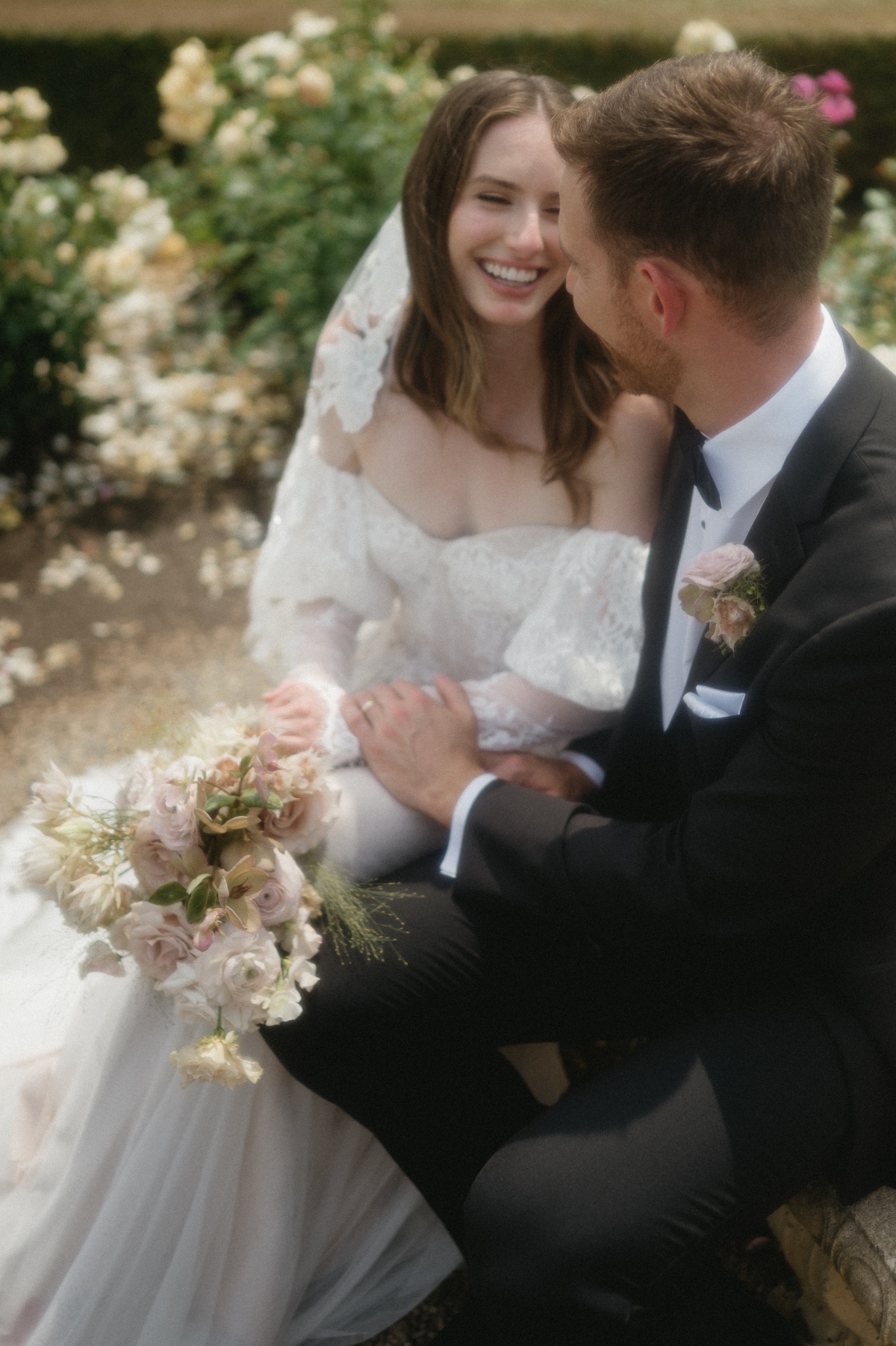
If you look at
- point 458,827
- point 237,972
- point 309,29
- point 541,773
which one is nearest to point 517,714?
point 541,773

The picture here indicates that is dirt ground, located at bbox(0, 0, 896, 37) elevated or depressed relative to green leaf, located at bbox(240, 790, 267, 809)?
elevated

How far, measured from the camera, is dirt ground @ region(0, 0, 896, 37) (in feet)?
24.0

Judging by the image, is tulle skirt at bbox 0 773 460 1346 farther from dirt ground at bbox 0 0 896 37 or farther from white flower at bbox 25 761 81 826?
dirt ground at bbox 0 0 896 37

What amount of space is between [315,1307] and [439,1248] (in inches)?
9.8

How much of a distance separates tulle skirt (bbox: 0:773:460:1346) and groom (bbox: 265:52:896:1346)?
172 millimetres

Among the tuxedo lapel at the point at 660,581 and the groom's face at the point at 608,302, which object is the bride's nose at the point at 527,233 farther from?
the tuxedo lapel at the point at 660,581

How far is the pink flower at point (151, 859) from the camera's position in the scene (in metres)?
1.72

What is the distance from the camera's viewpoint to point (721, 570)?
1733 millimetres

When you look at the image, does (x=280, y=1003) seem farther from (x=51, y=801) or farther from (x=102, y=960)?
(x=51, y=801)

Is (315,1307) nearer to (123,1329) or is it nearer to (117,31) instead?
(123,1329)

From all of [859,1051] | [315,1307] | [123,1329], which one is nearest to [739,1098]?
[859,1051]

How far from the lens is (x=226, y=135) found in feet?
14.0

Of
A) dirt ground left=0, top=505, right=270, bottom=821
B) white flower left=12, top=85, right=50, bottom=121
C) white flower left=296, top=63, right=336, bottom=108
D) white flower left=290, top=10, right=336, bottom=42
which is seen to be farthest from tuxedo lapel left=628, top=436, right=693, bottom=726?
white flower left=12, top=85, right=50, bottom=121

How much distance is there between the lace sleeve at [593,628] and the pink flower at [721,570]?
23.0 inches
